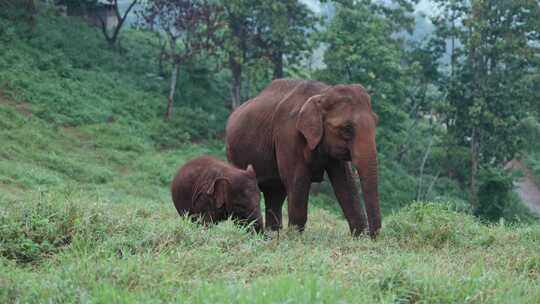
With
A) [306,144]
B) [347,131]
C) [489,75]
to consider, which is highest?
[489,75]

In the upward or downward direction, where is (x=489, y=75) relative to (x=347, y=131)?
upward

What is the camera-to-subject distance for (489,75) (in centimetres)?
2967

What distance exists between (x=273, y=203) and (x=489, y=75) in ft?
68.9

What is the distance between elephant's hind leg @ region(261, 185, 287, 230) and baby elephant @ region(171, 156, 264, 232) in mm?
1220

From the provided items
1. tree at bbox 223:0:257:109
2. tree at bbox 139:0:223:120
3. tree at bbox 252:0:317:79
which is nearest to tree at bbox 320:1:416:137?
tree at bbox 252:0:317:79

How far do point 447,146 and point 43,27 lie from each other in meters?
16.4

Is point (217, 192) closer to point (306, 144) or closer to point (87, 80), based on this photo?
point (306, 144)

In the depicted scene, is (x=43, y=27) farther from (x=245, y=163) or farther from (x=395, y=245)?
(x=395, y=245)

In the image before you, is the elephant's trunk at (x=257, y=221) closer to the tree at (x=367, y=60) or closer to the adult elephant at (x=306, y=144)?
the adult elephant at (x=306, y=144)

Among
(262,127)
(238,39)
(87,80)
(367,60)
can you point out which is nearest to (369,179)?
(262,127)

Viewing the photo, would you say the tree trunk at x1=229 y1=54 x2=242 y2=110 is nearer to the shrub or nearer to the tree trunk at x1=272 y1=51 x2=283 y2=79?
the tree trunk at x1=272 y1=51 x2=283 y2=79

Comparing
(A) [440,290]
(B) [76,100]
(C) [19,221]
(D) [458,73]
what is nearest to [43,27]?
(B) [76,100]

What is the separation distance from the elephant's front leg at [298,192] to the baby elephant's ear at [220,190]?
0.85 meters

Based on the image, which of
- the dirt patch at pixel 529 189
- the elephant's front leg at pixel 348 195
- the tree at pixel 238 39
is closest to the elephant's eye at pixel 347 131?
the elephant's front leg at pixel 348 195
